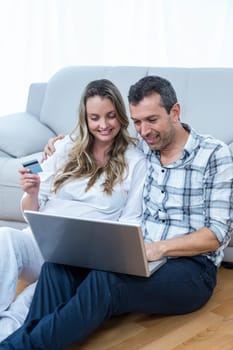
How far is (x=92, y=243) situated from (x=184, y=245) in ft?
0.99

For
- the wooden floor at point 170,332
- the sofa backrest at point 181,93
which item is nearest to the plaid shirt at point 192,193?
the wooden floor at point 170,332

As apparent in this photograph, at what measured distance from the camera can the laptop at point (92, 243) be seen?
1482 millimetres

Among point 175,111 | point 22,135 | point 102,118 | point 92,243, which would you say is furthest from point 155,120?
point 22,135

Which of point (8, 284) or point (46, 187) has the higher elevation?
point (46, 187)

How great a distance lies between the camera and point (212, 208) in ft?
5.51

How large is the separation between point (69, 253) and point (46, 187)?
0.35m

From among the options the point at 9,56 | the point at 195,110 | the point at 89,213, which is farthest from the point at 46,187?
the point at 9,56

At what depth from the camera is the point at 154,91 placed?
66.1 inches

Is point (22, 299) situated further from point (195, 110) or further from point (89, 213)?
point (195, 110)

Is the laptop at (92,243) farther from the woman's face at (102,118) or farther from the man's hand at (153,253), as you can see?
the woman's face at (102,118)

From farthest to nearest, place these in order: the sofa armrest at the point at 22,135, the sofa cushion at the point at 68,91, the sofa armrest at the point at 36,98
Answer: the sofa armrest at the point at 36,98 < the sofa cushion at the point at 68,91 < the sofa armrest at the point at 22,135

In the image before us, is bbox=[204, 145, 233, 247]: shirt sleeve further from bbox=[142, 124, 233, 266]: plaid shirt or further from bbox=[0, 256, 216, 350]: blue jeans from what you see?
bbox=[0, 256, 216, 350]: blue jeans

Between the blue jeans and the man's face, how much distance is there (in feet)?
1.27

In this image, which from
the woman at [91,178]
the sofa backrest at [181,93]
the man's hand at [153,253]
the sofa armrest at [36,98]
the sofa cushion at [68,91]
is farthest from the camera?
the sofa armrest at [36,98]
